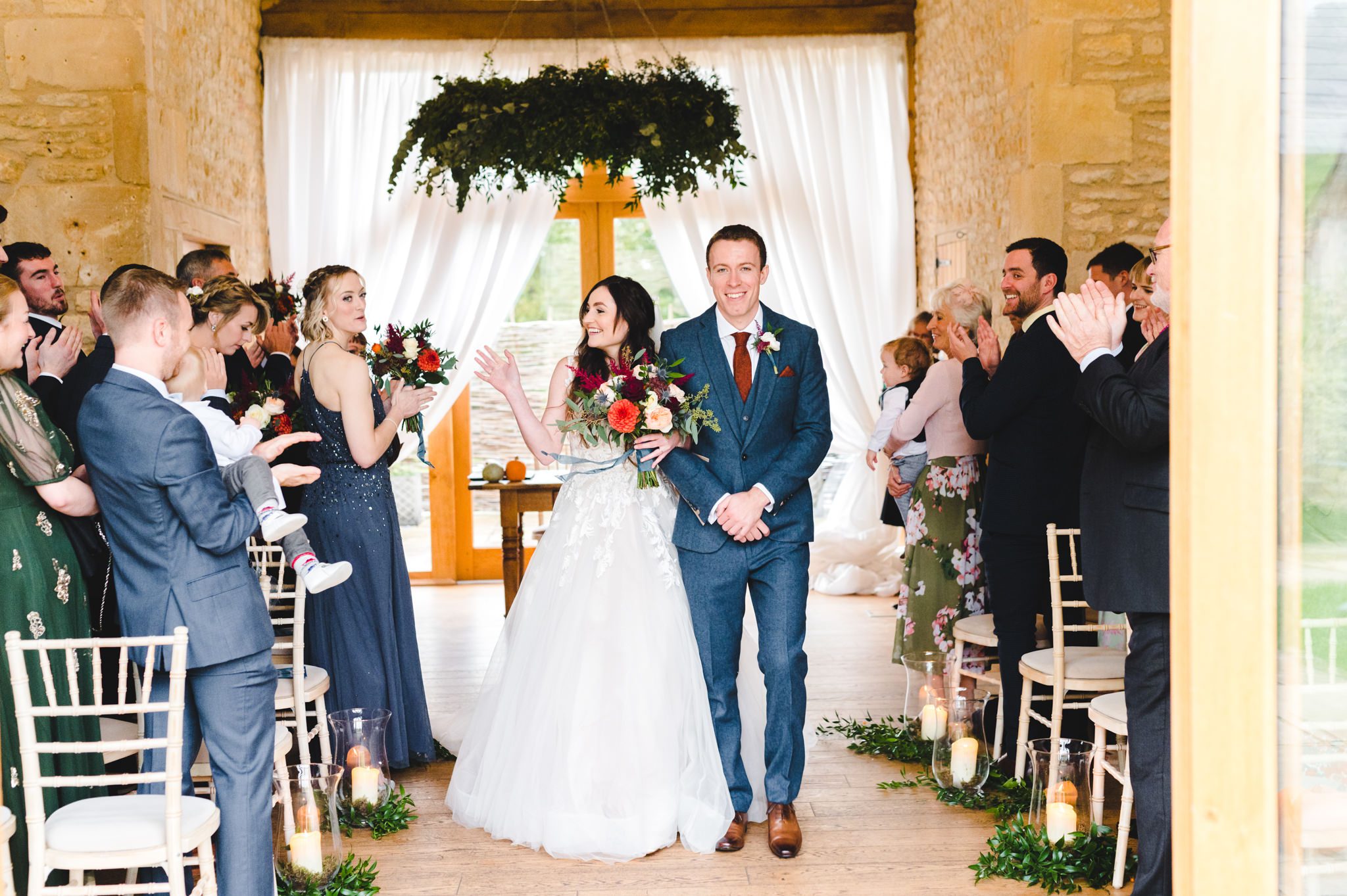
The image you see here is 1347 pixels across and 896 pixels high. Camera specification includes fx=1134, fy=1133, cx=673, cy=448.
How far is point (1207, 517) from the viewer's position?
5.05 feet

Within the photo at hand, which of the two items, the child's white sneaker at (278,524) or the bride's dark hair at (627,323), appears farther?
the bride's dark hair at (627,323)

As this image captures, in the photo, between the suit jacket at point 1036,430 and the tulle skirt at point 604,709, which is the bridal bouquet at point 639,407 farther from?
the suit jacket at point 1036,430

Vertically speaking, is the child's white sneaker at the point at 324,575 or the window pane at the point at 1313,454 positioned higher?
the window pane at the point at 1313,454

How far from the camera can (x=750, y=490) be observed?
11.6ft

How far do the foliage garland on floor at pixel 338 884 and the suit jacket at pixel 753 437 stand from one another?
4.46 ft

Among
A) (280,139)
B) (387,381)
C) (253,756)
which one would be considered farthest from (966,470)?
(280,139)

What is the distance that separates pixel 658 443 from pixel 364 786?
5.08 ft

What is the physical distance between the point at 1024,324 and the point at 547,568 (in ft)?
6.72

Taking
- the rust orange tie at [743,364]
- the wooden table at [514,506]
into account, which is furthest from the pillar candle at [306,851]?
the wooden table at [514,506]

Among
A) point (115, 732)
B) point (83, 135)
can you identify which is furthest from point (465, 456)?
point (115, 732)

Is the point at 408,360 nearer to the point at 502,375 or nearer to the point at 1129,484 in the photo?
the point at 502,375

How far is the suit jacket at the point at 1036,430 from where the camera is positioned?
12.8 ft

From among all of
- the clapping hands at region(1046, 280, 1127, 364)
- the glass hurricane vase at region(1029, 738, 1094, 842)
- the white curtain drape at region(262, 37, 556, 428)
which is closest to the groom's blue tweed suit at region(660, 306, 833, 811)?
the glass hurricane vase at region(1029, 738, 1094, 842)

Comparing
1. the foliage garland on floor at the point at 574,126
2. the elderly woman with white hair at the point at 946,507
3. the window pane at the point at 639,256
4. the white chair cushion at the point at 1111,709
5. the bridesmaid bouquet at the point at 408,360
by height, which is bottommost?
the white chair cushion at the point at 1111,709
